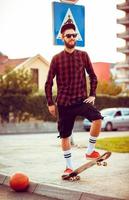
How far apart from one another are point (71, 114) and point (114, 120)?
77.0 ft

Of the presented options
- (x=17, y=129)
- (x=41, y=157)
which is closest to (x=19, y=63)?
(x=17, y=129)

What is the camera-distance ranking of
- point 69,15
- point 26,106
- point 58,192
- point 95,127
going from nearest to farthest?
point 58,192, point 95,127, point 69,15, point 26,106

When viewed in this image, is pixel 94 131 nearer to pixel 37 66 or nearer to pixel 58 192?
pixel 58 192

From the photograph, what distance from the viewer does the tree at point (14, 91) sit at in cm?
3048

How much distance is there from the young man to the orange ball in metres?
0.83

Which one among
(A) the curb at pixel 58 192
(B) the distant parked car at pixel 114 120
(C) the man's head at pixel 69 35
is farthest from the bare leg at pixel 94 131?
(B) the distant parked car at pixel 114 120

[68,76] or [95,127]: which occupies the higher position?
[68,76]

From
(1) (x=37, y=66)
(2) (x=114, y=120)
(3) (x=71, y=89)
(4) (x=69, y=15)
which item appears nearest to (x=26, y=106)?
(2) (x=114, y=120)

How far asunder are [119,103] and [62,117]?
98.7 feet

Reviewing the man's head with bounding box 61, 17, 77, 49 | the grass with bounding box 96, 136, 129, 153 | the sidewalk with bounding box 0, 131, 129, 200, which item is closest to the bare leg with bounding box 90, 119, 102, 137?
the sidewalk with bounding box 0, 131, 129, 200

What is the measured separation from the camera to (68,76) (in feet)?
22.4

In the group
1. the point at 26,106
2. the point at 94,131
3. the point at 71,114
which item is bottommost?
the point at 26,106

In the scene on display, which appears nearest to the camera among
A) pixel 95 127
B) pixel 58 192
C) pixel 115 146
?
pixel 58 192

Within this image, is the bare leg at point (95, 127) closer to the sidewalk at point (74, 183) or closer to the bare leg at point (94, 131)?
the bare leg at point (94, 131)
